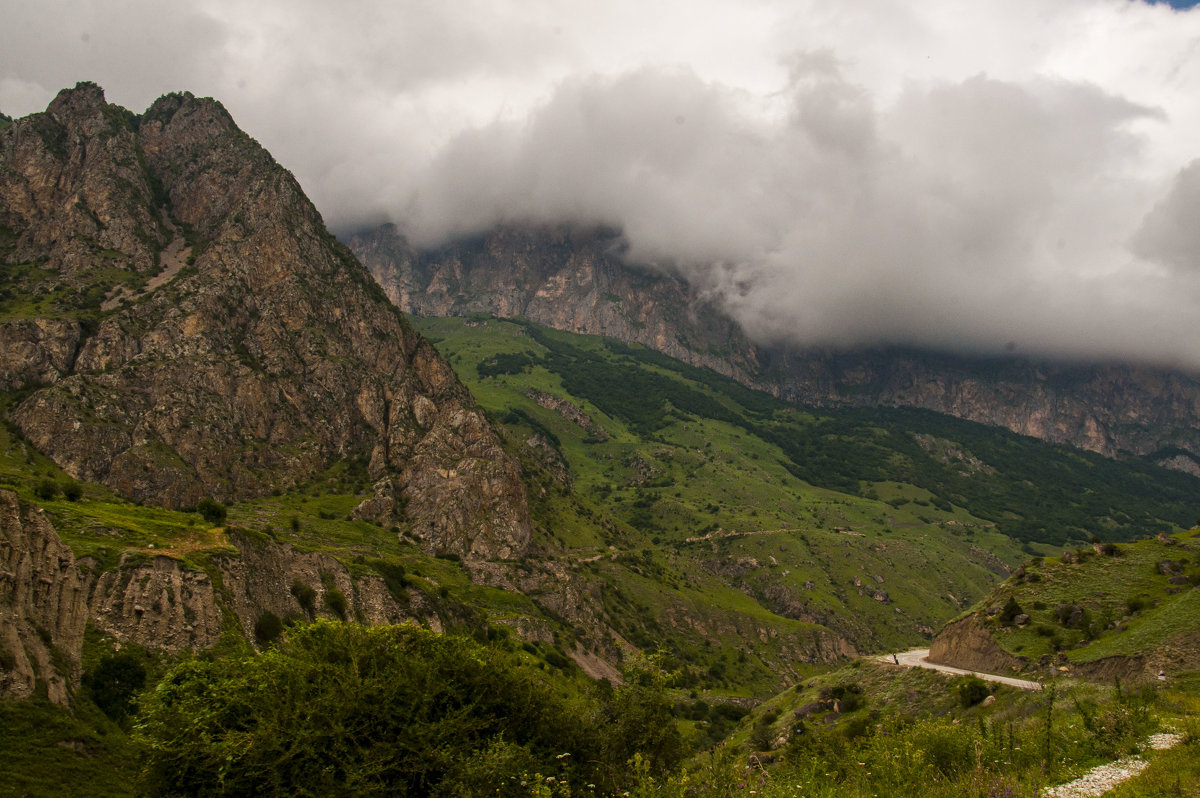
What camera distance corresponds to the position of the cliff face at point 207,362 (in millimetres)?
129625

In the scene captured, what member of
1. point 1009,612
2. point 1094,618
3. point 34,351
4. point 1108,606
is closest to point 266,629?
point 1009,612

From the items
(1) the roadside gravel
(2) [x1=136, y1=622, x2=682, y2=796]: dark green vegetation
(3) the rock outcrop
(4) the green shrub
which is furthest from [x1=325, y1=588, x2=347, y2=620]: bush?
(3) the rock outcrop

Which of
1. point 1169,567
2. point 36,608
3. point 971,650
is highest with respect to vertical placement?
point 36,608

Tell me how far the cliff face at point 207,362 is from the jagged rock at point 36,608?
112 metres

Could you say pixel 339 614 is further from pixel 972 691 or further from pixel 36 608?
pixel 972 691

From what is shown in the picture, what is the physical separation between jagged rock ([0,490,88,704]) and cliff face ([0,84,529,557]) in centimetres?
11172

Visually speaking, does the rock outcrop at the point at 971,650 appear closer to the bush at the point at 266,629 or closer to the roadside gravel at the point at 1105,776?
the roadside gravel at the point at 1105,776

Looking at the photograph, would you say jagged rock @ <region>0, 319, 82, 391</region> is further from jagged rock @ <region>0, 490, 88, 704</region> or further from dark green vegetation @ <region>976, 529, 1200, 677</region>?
dark green vegetation @ <region>976, 529, 1200, 677</region>

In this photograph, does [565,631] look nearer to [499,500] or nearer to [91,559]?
[499,500]

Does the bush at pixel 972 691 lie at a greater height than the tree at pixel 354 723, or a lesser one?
lesser

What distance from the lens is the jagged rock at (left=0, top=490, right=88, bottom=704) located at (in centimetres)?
2575

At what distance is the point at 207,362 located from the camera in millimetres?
149125

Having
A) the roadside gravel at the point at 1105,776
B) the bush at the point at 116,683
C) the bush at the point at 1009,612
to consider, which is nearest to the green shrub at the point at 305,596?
the bush at the point at 116,683

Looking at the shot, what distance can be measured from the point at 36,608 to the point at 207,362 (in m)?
142
